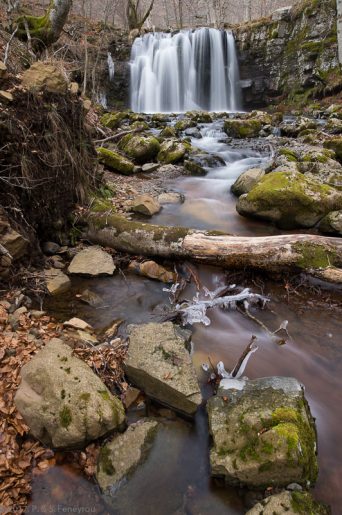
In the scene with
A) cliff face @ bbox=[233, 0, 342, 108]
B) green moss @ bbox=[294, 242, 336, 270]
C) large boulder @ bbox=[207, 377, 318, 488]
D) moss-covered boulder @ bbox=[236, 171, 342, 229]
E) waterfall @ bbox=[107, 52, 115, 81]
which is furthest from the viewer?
waterfall @ bbox=[107, 52, 115, 81]

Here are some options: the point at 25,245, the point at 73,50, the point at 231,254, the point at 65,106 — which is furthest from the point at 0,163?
the point at 73,50

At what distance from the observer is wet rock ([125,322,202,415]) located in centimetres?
283

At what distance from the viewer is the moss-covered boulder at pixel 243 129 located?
13578mm

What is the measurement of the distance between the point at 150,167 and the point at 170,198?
2.24m

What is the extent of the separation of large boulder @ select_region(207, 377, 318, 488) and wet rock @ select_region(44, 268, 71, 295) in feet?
8.05

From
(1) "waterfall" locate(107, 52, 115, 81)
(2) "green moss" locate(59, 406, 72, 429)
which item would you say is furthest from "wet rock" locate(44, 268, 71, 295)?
(1) "waterfall" locate(107, 52, 115, 81)

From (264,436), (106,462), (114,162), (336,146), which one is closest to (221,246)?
(264,436)

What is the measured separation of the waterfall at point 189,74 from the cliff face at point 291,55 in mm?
997

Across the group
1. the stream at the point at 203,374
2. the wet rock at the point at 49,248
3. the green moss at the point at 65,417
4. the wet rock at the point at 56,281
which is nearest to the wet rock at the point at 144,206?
the stream at the point at 203,374

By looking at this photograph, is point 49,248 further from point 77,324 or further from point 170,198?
point 170,198

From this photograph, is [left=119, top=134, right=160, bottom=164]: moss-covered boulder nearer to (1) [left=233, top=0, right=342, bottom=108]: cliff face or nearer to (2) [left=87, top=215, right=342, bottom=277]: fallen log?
(2) [left=87, top=215, right=342, bottom=277]: fallen log

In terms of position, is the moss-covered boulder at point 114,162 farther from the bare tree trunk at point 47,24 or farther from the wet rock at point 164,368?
the wet rock at point 164,368

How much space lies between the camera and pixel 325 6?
64.7 feet

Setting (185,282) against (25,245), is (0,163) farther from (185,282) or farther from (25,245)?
(185,282)
